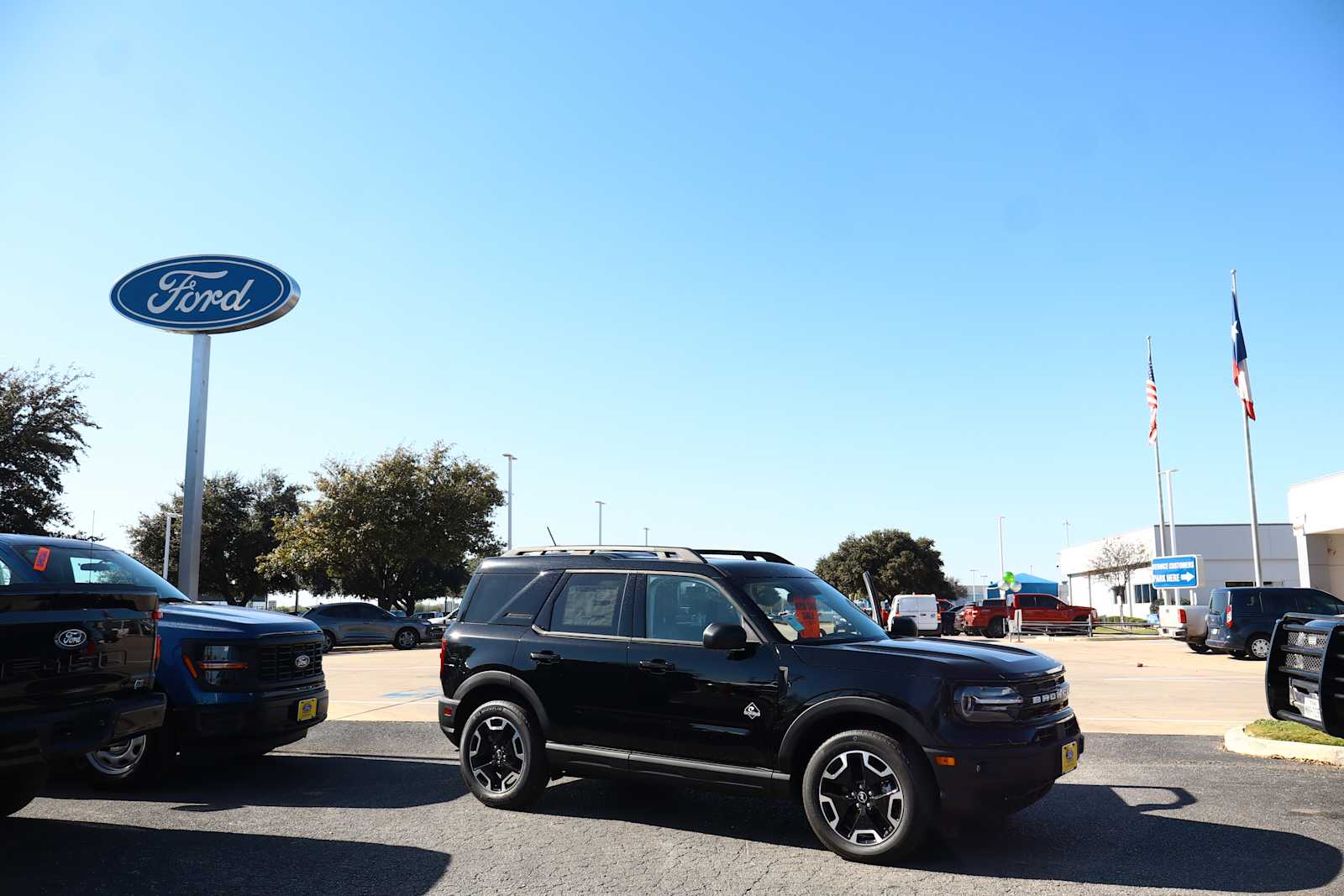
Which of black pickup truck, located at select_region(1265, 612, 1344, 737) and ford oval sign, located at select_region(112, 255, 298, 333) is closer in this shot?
black pickup truck, located at select_region(1265, 612, 1344, 737)

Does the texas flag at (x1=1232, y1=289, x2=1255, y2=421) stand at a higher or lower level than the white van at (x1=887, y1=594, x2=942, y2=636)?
higher

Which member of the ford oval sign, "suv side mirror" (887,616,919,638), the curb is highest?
the ford oval sign

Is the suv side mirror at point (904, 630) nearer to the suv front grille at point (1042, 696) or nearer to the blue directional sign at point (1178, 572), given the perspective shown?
the suv front grille at point (1042, 696)

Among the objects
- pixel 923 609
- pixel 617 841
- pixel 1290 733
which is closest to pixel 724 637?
pixel 617 841

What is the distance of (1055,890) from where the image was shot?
16.9ft

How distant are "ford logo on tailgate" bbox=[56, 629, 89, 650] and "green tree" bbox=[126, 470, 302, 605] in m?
48.4

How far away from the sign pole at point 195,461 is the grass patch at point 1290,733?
14.9 meters

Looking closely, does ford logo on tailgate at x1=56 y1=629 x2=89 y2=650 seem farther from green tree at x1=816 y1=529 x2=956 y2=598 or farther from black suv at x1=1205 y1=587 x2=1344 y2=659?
green tree at x1=816 y1=529 x2=956 y2=598

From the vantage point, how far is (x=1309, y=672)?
8.20 meters

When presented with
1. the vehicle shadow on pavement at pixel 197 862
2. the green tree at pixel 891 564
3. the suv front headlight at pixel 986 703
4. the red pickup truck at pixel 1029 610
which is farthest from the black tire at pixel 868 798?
the green tree at pixel 891 564

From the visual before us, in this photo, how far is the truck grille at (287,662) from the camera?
8047 millimetres

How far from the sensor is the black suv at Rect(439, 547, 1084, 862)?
5.66 metres

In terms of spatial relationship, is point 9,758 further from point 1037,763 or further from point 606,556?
point 1037,763

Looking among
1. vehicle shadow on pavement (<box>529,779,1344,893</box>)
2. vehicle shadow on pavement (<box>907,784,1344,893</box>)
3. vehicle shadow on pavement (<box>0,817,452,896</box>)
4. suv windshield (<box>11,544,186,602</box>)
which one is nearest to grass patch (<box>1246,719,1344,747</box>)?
vehicle shadow on pavement (<box>529,779,1344,893</box>)
